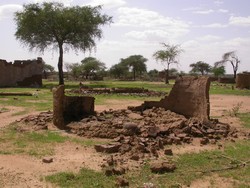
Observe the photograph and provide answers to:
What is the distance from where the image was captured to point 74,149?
28.7 ft

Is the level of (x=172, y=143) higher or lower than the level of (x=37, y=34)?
lower

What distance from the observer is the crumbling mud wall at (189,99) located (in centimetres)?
1199

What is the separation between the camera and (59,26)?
110 feet

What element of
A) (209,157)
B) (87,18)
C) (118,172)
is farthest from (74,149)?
(87,18)

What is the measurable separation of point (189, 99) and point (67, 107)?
4.05 meters

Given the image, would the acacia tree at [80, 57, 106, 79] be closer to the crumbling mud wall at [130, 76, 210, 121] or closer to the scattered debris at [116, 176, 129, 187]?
the crumbling mud wall at [130, 76, 210, 121]

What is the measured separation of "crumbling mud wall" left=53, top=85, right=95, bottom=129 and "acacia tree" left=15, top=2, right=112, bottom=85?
21.5m

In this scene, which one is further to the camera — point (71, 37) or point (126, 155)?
point (71, 37)

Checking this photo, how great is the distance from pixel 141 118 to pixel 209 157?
4.37 metres

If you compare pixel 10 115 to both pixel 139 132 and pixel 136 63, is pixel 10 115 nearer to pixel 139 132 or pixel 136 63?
pixel 139 132

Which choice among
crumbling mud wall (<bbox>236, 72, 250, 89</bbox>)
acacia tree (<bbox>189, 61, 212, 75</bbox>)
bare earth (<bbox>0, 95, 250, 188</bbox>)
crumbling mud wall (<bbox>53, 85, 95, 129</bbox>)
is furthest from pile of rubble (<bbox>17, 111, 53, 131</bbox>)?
acacia tree (<bbox>189, 61, 212, 75</bbox>)

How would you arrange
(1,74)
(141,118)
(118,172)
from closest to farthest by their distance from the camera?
(118,172) → (141,118) → (1,74)

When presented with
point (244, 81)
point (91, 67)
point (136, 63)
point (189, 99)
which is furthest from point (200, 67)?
point (189, 99)

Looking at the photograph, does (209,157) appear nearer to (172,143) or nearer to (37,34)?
(172,143)
